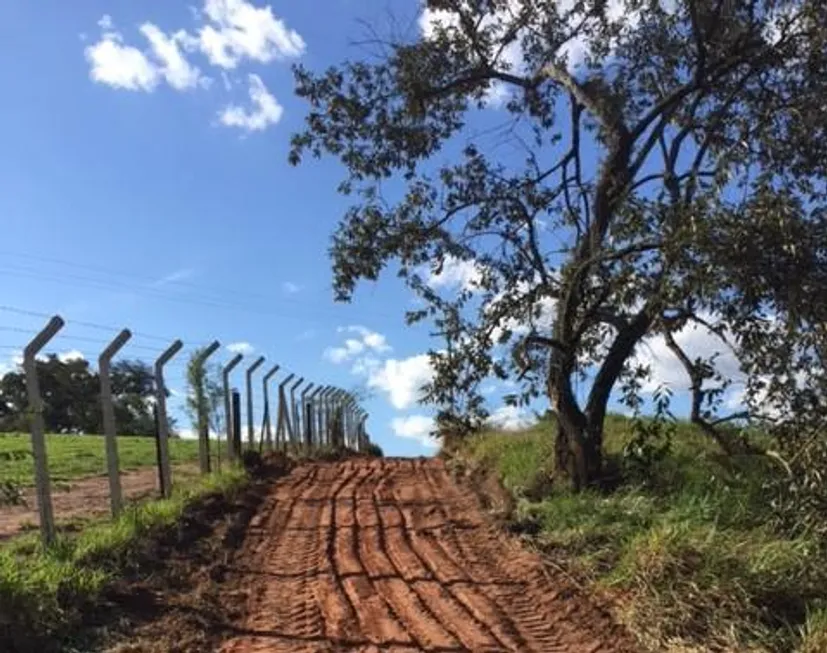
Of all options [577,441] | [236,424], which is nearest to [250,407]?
[236,424]

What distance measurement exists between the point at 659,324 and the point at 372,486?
27.6 feet

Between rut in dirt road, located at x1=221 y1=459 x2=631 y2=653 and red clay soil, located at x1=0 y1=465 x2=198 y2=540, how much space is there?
216 centimetres

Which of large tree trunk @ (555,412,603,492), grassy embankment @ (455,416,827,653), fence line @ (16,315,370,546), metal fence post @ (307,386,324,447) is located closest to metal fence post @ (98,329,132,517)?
fence line @ (16,315,370,546)

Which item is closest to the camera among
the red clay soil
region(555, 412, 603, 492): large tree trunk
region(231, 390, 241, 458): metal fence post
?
the red clay soil

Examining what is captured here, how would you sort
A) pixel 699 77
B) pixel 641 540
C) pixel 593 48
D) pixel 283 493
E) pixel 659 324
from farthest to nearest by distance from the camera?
pixel 283 493
pixel 593 48
pixel 699 77
pixel 659 324
pixel 641 540

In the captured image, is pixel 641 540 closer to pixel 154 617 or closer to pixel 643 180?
pixel 154 617

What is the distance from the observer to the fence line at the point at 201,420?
387 inches

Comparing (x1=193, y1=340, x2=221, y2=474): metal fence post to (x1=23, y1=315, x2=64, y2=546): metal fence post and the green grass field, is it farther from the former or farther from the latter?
(x1=23, y1=315, x2=64, y2=546): metal fence post

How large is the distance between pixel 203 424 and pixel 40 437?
30.3 ft

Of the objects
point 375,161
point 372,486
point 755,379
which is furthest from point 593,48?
point 372,486

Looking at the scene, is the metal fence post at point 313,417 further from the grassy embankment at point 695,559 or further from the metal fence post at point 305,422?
the grassy embankment at point 695,559

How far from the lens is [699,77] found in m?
13.4

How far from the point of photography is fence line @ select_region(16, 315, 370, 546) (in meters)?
9.82

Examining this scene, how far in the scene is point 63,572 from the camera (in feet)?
28.5
